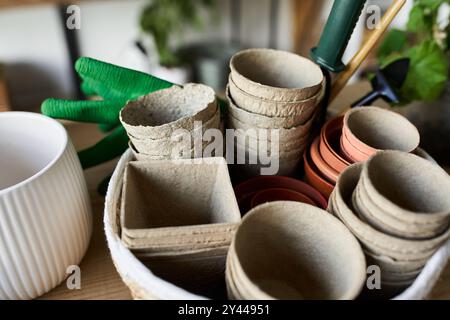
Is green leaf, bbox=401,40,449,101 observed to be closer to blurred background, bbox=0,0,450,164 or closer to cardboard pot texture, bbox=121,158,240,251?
cardboard pot texture, bbox=121,158,240,251

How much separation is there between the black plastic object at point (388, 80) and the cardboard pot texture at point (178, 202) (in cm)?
24

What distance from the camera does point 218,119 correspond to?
1.61ft

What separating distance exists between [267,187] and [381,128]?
149 millimetres

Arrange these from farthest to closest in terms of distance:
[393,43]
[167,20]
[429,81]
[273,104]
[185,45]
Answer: [185,45]
[167,20]
[393,43]
[429,81]
[273,104]

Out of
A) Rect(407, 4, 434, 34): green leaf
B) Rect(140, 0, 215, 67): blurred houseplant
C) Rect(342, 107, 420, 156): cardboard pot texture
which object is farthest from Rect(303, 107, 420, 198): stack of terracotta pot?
Rect(140, 0, 215, 67): blurred houseplant

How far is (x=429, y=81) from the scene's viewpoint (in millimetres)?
573

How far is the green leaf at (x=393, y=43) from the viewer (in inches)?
27.4

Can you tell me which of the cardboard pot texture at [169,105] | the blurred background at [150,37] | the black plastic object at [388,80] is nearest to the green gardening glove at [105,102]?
the cardboard pot texture at [169,105]

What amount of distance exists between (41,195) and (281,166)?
10.8 inches

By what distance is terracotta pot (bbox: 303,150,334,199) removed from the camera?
0.50 meters

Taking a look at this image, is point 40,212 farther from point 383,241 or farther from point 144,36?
point 144,36

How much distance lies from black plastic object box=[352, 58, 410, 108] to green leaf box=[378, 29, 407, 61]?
0.43 feet

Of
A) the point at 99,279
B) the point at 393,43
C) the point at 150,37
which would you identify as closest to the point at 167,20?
the point at 150,37

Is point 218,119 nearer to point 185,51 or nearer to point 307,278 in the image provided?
point 307,278
